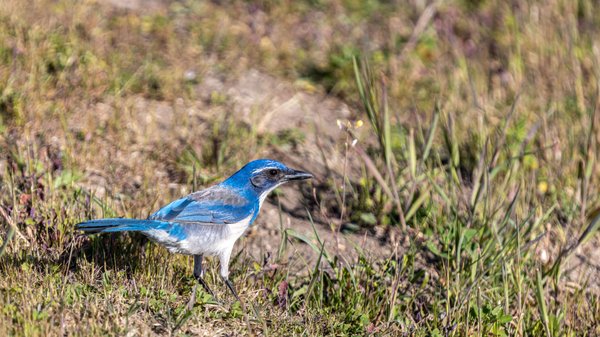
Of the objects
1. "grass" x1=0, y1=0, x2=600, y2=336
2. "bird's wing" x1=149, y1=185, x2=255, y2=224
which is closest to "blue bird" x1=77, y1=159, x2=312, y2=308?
"bird's wing" x1=149, y1=185, x2=255, y2=224

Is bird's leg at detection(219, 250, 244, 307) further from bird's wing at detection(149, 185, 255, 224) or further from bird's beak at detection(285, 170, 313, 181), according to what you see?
bird's beak at detection(285, 170, 313, 181)

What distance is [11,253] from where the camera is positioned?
190 inches

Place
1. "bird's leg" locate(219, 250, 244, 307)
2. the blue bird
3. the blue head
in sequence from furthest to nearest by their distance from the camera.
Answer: the blue head, "bird's leg" locate(219, 250, 244, 307), the blue bird

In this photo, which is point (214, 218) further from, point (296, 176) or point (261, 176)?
point (296, 176)

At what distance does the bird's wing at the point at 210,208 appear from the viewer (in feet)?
15.9

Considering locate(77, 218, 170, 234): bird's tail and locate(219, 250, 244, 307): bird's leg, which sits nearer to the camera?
locate(77, 218, 170, 234): bird's tail

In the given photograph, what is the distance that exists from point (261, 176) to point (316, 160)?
1494 mm

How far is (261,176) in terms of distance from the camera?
5301mm

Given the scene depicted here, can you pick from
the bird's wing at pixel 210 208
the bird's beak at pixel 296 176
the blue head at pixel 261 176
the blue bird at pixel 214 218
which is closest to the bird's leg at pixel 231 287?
the blue bird at pixel 214 218

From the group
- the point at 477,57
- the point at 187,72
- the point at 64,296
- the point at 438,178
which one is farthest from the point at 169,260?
the point at 477,57

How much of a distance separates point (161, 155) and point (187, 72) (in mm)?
1332

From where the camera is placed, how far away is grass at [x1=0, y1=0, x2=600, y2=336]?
490 cm

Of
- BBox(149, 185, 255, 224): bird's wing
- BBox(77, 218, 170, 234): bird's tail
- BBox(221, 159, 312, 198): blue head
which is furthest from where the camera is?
BBox(221, 159, 312, 198): blue head

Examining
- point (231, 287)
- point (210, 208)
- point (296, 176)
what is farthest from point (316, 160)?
point (231, 287)
